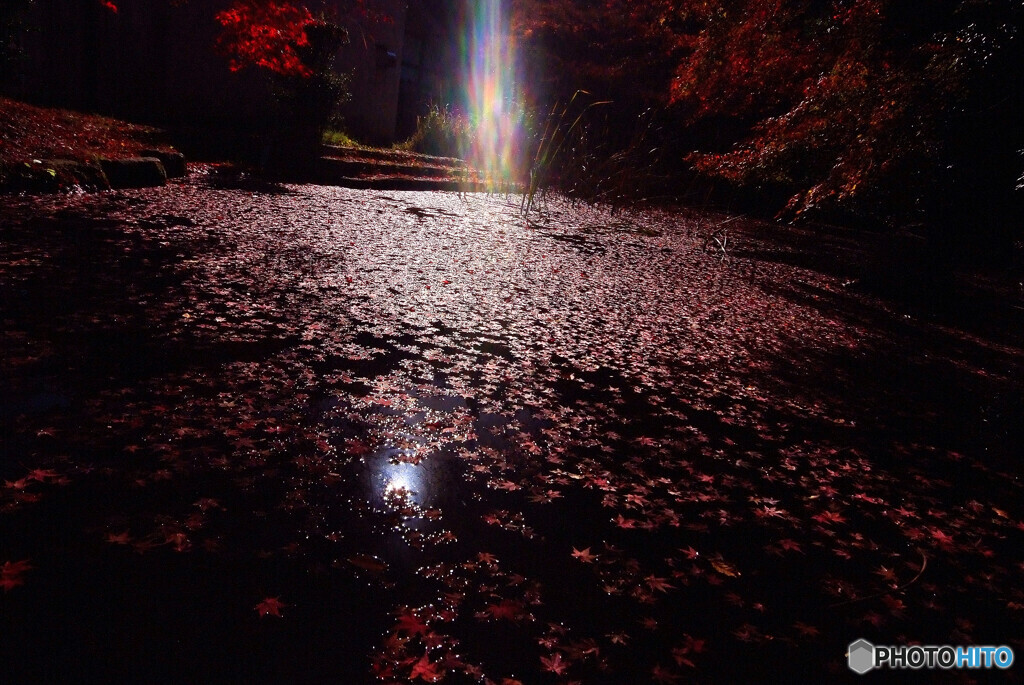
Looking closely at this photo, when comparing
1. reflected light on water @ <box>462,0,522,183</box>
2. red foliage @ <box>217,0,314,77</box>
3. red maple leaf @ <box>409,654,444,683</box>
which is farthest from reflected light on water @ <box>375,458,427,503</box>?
reflected light on water @ <box>462,0,522,183</box>

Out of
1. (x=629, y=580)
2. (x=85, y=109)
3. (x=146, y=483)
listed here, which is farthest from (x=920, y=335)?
(x=85, y=109)

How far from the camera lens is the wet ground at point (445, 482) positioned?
66.4 inches

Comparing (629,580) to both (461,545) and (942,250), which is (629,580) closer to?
(461,545)

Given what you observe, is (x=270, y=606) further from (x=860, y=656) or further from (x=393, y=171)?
(x=393, y=171)

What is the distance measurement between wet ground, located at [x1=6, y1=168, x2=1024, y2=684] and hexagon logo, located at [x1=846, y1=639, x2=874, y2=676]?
0.14ft

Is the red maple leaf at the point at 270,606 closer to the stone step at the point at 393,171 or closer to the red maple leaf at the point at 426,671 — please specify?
the red maple leaf at the point at 426,671

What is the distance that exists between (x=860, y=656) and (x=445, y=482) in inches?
67.4

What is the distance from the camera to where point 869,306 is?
8.17 metres

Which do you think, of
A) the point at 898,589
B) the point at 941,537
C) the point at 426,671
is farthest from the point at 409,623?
the point at 941,537

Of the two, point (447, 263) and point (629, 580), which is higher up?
point (447, 263)

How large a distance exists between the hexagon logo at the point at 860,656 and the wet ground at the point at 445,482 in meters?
0.04

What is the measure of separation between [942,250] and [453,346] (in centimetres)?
881

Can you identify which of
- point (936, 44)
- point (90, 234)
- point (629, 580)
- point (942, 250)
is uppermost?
point (936, 44)

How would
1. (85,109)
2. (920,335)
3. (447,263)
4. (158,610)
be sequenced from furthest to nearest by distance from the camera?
(85,109)
(920,335)
(447,263)
(158,610)
